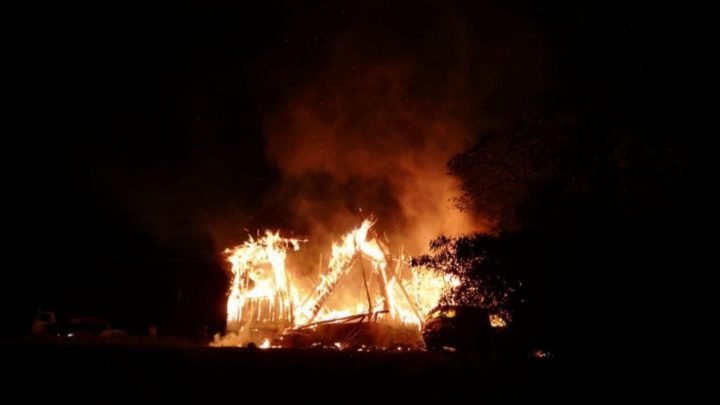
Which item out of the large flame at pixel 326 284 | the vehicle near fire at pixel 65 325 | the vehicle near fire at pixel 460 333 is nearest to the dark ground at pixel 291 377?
the vehicle near fire at pixel 460 333

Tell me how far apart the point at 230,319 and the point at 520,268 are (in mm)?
12885

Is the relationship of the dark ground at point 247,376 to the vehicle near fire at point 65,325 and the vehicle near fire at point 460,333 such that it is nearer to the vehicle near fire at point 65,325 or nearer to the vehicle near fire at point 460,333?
the vehicle near fire at point 460,333

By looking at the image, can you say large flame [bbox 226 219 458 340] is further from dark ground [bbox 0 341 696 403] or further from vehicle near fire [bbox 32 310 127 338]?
dark ground [bbox 0 341 696 403]

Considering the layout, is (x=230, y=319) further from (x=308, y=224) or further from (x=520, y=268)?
(x=520, y=268)

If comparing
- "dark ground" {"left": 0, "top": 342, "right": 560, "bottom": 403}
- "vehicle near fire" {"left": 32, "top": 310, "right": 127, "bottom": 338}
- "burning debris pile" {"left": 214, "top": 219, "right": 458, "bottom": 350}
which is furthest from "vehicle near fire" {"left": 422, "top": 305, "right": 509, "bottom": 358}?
"vehicle near fire" {"left": 32, "top": 310, "right": 127, "bottom": 338}

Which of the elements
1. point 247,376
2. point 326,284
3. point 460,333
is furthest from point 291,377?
point 326,284

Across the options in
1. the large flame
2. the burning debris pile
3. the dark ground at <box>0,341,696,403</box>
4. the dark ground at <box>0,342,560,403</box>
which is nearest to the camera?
the dark ground at <box>0,341,696,403</box>

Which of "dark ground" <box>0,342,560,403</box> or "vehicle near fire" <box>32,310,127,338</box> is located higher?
"vehicle near fire" <box>32,310,127,338</box>

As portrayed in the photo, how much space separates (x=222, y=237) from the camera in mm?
20484

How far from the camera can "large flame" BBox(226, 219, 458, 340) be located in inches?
608

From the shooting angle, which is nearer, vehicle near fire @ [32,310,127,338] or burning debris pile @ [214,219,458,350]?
burning debris pile @ [214,219,458,350]

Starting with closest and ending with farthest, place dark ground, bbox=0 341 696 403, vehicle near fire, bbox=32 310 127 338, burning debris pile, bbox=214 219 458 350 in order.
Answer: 1. dark ground, bbox=0 341 696 403
2. burning debris pile, bbox=214 219 458 350
3. vehicle near fire, bbox=32 310 127 338

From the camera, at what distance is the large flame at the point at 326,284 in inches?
608

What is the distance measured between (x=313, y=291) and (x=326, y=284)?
0.55 metres
